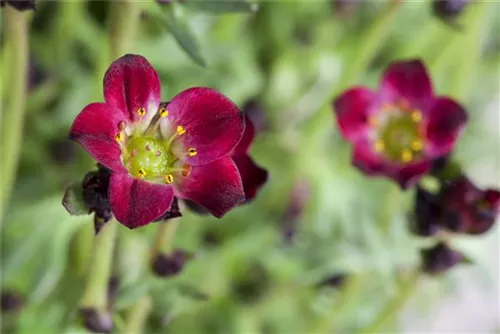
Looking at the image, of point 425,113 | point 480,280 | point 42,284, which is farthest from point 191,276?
point 480,280

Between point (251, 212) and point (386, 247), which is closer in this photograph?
point (386, 247)

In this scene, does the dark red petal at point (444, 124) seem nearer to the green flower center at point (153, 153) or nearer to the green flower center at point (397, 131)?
the green flower center at point (397, 131)

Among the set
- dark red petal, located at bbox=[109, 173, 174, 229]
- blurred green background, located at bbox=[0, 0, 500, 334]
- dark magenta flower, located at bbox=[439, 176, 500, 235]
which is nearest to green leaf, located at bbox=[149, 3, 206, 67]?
blurred green background, located at bbox=[0, 0, 500, 334]

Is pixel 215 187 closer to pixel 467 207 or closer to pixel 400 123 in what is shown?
pixel 467 207

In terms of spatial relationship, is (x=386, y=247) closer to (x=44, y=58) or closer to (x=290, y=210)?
(x=290, y=210)

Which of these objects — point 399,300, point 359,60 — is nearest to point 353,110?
point 359,60

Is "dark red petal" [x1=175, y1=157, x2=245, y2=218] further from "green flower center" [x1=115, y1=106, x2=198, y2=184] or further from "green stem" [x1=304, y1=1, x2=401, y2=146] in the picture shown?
"green stem" [x1=304, y1=1, x2=401, y2=146]
